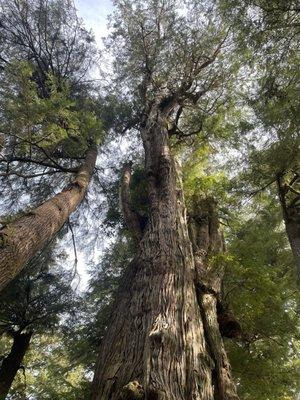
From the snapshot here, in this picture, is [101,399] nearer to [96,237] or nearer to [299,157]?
[299,157]

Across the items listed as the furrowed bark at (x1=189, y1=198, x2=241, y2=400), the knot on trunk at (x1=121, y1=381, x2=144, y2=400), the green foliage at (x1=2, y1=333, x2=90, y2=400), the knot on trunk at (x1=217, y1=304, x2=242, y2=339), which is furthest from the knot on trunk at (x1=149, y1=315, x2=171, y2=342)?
the green foliage at (x1=2, y1=333, x2=90, y2=400)

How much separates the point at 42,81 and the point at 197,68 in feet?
19.3

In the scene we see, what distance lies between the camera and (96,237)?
13336 millimetres

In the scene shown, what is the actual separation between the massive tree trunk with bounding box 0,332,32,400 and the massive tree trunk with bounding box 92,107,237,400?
15.8ft

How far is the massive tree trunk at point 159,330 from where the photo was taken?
3.94 meters

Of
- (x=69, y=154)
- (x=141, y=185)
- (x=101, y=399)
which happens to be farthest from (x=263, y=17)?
(x=101, y=399)

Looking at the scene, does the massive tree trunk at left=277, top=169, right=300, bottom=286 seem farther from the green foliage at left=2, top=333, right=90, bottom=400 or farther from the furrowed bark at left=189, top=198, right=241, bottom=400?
the green foliage at left=2, top=333, right=90, bottom=400

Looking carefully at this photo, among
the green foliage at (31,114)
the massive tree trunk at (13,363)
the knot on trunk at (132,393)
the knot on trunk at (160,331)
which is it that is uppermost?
the green foliage at (31,114)

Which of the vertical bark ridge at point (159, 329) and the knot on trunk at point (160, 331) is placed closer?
the vertical bark ridge at point (159, 329)

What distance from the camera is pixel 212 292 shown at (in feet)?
21.5

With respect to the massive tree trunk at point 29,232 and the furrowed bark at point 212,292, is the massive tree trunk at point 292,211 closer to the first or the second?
the furrowed bark at point 212,292

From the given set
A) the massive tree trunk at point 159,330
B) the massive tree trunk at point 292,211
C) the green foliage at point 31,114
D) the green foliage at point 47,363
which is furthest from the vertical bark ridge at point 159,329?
the green foliage at point 47,363

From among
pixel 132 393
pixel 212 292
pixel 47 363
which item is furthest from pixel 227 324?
pixel 47 363

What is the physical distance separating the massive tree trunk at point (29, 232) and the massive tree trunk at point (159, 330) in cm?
155
